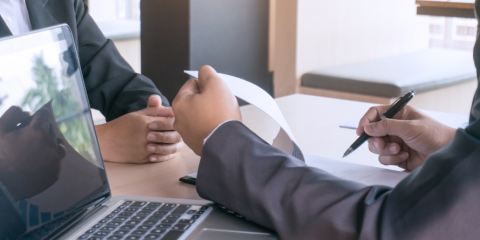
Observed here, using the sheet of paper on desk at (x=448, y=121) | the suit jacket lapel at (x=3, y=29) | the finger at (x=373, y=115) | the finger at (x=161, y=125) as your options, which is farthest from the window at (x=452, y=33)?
the suit jacket lapel at (x=3, y=29)

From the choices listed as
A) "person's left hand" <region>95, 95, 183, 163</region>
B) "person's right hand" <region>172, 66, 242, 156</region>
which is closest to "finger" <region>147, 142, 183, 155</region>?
"person's left hand" <region>95, 95, 183, 163</region>

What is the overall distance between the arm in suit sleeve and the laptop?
4 centimetres

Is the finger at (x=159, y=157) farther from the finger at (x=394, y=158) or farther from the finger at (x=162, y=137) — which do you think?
the finger at (x=394, y=158)

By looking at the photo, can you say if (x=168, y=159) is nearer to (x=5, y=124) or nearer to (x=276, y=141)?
(x=276, y=141)

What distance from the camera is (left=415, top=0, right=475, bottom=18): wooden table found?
8.37 ft

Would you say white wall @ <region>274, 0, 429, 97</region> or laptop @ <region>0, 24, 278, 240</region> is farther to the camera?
A: white wall @ <region>274, 0, 429, 97</region>

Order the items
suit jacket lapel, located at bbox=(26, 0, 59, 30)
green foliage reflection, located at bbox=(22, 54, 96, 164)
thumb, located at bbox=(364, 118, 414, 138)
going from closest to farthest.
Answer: green foliage reflection, located at bbox=(22, 54, 96, 164), thumb, located at bbox=(364, 118, 414, 138), suit jacket lapel, located at bbox=(26, 0, 59, 30)

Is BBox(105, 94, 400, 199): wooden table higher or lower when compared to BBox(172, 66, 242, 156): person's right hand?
lower

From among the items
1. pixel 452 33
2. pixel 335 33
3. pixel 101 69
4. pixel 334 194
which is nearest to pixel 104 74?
pixel 101 69

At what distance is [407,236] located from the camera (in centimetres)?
48

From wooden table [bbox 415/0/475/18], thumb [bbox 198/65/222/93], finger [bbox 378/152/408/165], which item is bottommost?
finger [bbox 378/152/408/165]

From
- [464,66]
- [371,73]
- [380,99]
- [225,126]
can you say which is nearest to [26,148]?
[225,126]

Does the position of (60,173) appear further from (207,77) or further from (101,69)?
(101,69)

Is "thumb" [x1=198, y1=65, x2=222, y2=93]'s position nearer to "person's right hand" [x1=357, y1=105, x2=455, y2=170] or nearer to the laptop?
the laptop
